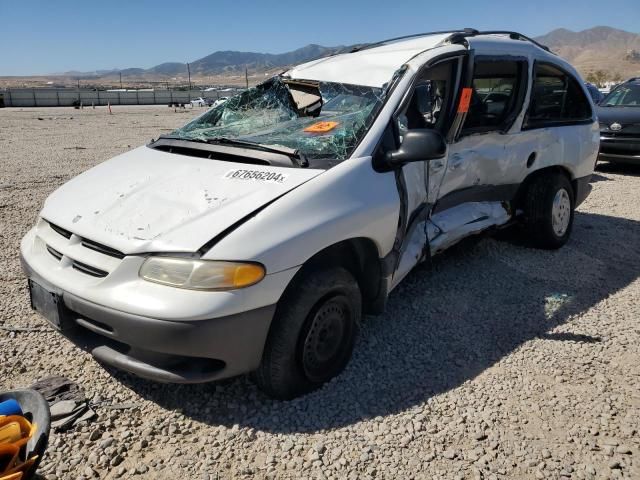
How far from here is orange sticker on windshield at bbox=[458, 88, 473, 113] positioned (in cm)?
361

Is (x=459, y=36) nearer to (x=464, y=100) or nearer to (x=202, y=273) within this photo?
(x=464, y=100)

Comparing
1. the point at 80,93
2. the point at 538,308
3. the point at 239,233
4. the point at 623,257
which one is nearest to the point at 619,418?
the point at 538,308

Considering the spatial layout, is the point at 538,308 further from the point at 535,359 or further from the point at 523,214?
the point at 523,214

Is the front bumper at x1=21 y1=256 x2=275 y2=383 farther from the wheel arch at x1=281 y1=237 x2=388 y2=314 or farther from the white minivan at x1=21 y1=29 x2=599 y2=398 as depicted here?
the wheel arch at x1=281 y1=237 x2=388 y2=314

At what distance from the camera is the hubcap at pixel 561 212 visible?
15.6 ft

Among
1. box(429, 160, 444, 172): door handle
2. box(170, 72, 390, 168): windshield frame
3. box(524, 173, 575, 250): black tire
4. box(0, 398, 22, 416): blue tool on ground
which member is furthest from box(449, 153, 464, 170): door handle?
box(0, 398, 22, 416): blue tool on ground

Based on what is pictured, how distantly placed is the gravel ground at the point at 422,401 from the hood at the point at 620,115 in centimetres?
582

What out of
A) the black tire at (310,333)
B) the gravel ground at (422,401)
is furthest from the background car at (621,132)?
the black tire at (310,333)

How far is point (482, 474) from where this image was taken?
227 cm

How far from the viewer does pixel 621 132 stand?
29.6ft

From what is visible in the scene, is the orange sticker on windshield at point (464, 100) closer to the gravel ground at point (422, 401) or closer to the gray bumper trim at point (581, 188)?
the gravel ground at point (422, 401)

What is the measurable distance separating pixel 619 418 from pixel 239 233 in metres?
2.16

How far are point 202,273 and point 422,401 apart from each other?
1.40 meters

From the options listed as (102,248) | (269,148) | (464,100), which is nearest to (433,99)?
(464,100)
